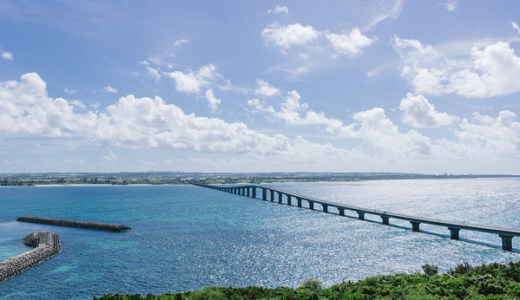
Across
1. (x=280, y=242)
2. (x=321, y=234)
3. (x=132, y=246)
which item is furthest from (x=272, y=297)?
(x=321, y=234)

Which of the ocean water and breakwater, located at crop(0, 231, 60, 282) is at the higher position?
breakwater, located at crop(0, 231, 60, 282)

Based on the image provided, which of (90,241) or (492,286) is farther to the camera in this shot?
(90,241)

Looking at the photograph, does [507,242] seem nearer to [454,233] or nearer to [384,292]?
[454,233]

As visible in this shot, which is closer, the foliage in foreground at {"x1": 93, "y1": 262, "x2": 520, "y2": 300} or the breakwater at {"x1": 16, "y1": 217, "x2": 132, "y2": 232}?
the foliage in foreground at {"x1": 93, "y1": 262, "x2": 520, "y2": 300}

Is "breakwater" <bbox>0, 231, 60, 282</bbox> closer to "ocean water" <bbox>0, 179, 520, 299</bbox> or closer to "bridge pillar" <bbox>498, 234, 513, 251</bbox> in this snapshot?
"ocean water" <bbox>0, 179, 520, 299</bbox>

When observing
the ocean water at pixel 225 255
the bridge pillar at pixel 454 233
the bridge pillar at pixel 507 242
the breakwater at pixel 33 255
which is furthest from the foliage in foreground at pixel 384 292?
the bridge pillar at pixel 454 233

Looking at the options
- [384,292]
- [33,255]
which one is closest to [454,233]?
[384,292]

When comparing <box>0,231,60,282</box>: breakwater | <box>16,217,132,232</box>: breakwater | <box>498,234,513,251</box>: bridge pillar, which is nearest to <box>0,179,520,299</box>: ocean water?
<box>498,234,513,251</box>: bridge pillar

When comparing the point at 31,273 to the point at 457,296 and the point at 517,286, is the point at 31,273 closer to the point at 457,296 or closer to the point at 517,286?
the point at 457,296

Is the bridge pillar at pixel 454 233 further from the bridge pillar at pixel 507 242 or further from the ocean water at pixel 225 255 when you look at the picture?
the bridge pillar at pixel 507 242

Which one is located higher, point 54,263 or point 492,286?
point 492,286
